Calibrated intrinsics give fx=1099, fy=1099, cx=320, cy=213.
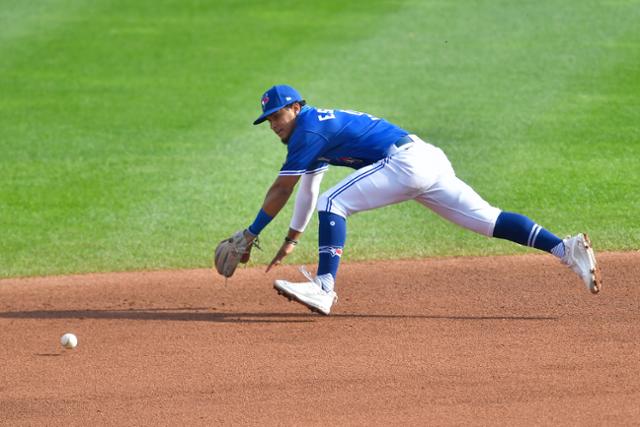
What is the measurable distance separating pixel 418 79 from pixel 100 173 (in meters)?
4.34

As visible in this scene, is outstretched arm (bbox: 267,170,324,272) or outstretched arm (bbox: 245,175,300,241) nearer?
outstretched arm (bbox: 245,175,300,241)

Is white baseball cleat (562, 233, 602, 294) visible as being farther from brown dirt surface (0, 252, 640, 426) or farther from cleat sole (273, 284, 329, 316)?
cleat sole (273, 284, 329, 316)

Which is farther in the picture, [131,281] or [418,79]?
[418,79]

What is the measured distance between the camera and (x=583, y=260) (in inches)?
267

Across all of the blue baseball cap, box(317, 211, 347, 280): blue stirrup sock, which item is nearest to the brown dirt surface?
box(317, 211, 347, 280): blue stirrup sock

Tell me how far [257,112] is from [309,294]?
17.9 feet

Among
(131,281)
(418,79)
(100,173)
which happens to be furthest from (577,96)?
(131,281)

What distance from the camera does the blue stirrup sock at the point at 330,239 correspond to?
6859mm

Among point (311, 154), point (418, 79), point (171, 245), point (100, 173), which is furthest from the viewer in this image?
point (418, 79)

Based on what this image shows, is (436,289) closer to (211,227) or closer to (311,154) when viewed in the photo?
(311,154)

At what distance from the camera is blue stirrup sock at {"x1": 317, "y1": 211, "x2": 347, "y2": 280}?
6.86 m

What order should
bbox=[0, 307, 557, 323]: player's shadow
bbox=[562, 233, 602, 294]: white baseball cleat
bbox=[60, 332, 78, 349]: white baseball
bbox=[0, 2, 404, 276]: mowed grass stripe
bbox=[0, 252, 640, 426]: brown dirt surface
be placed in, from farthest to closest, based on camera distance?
bbox=[0, 2, 404, 276]: mowed grass stripe
bbox=[0, 307, 557, 323]: player's shadow
bbox=[562, 233, 602, 294]: white baseball cleat
bbox=[60, 332, 78, 349]: white baseball
bbox=[0, 252, 640, 426]: brown dirt surface

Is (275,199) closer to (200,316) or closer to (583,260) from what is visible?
(200,316)

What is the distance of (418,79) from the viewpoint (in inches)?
518
